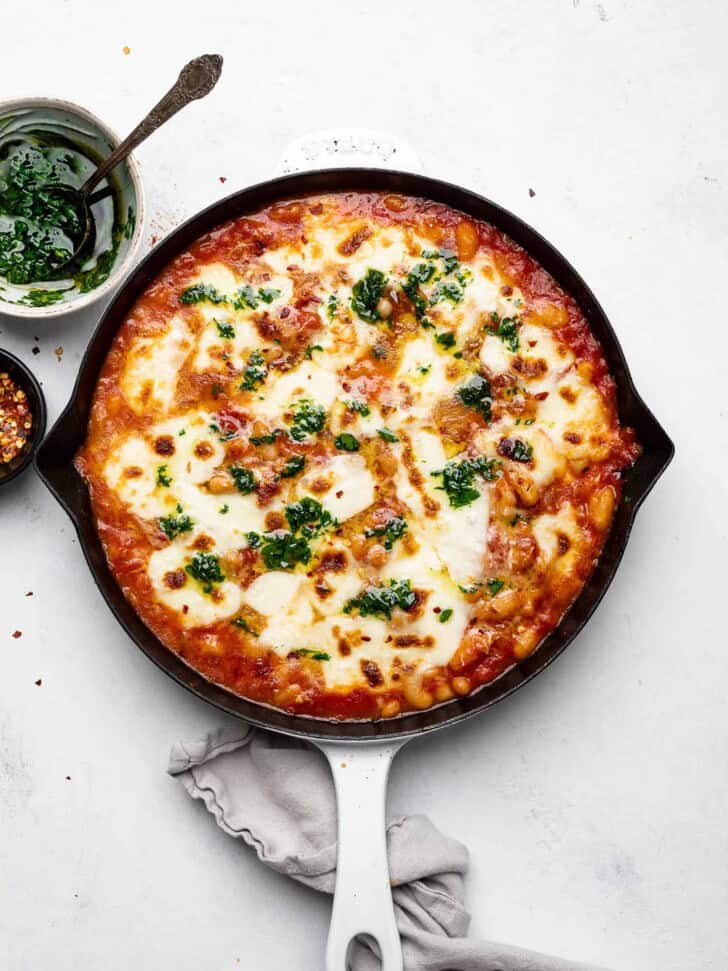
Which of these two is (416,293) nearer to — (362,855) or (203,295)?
(203,295)

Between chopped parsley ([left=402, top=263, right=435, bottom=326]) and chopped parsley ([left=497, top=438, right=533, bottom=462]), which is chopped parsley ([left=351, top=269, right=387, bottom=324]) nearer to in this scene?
chopped parsley ([left=402, top=263, right=435, bottom=326])

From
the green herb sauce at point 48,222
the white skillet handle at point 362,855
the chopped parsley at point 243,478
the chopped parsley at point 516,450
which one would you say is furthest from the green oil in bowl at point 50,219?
the white skillet handle at point 362,855

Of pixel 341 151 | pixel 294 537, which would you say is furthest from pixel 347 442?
pixel 341 151

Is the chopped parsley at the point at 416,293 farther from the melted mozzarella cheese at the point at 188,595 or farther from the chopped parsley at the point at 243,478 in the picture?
the melted mozzarella cheese at the point at 188,595

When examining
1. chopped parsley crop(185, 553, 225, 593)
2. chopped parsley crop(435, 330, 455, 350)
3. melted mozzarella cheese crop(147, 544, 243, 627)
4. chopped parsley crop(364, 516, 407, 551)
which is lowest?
melted mozzarella cheese crop(147, 544, 243, 627)

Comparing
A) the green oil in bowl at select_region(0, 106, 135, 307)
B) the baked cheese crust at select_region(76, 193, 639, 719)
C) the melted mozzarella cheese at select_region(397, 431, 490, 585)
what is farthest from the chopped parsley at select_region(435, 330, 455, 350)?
the green oil in bowl at select_region(0, 106, 135, 307)

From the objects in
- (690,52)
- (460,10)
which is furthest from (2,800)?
(690,52)
